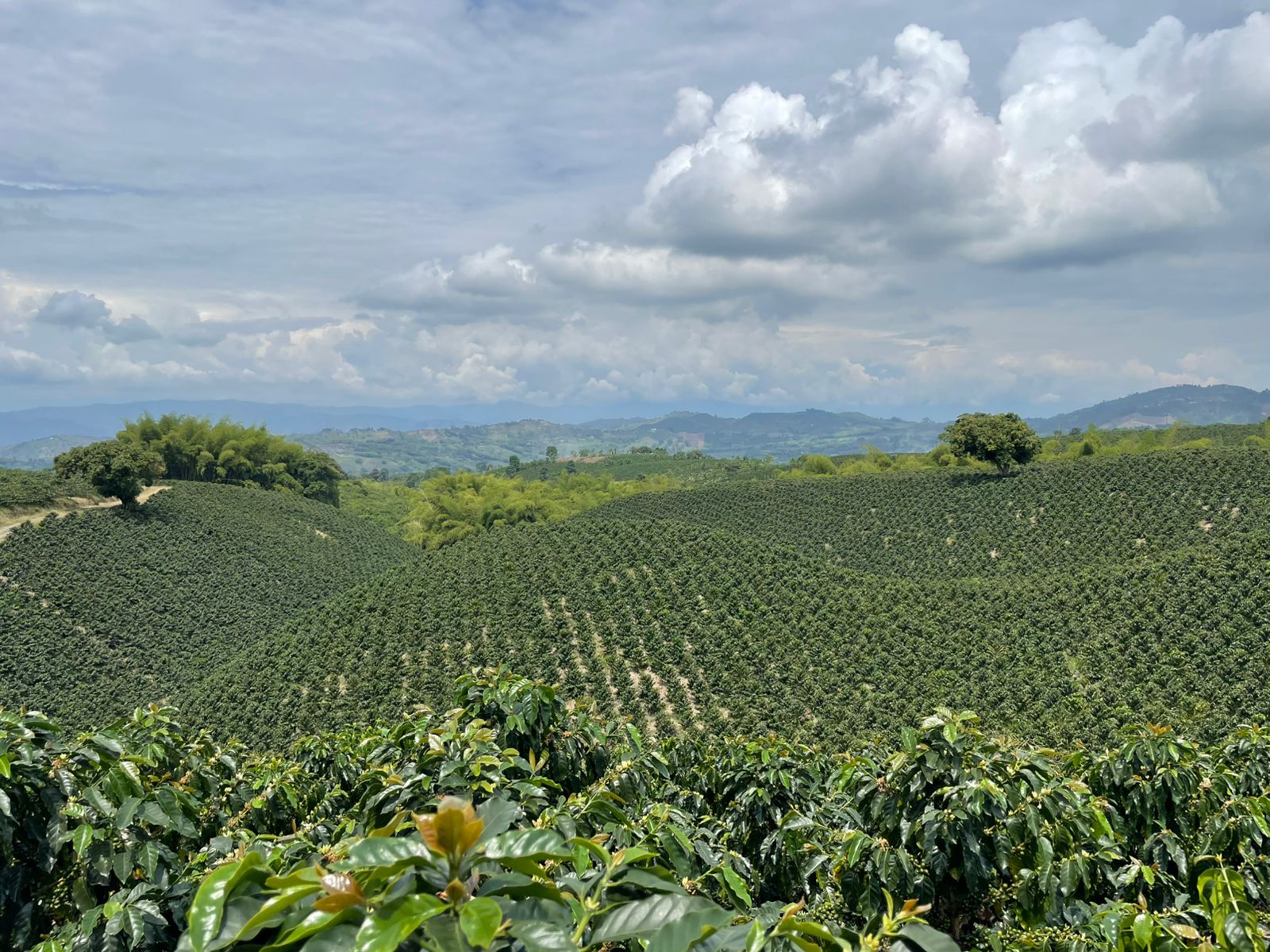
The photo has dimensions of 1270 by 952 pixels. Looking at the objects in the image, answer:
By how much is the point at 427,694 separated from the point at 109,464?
1116 inches

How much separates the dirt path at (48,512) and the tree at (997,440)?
161 feet

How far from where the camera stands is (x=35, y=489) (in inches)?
1489

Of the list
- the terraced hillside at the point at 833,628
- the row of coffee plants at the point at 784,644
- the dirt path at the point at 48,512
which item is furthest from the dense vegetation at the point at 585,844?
the dirt path at the point at 48,512

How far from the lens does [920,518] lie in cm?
4188

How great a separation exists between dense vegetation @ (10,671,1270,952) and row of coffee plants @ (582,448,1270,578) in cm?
2793

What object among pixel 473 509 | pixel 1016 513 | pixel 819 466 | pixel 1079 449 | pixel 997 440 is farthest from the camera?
pixel 819 466

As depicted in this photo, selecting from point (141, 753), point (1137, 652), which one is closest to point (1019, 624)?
point (1137, 652)

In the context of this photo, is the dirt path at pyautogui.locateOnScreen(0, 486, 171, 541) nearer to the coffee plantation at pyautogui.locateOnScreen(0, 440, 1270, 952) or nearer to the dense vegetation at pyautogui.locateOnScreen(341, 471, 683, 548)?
the coffee plantation at pyautogui.locateOnScreen(0, 440, 1270, 952)

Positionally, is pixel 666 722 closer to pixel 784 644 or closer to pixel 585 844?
pixel 784 644

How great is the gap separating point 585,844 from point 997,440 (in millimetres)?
46815

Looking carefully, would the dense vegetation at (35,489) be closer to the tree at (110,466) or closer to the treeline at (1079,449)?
the tree at (110,466)

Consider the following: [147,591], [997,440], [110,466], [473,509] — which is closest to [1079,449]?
[997,440]

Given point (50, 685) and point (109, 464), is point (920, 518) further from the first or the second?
point (109, 464)

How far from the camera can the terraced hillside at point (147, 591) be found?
2627 cm
